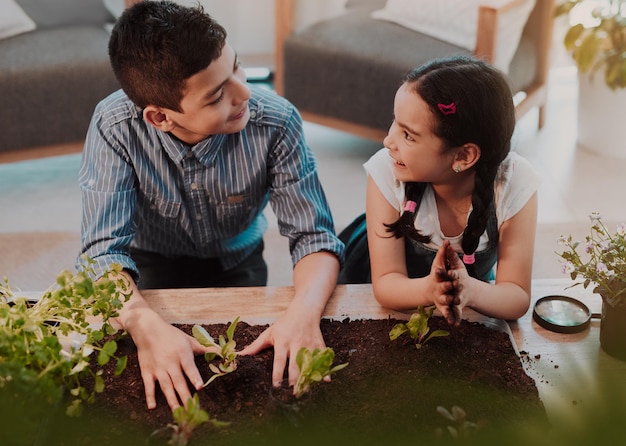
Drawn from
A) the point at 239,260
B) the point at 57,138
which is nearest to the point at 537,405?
the point at 239,260

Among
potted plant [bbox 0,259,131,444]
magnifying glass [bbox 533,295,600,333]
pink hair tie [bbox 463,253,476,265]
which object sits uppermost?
potted plant [bbox 0,259,131,444]

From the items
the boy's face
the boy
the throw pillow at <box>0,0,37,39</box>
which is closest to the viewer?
the boy

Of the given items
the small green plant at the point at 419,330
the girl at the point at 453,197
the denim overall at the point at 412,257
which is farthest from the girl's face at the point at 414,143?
the small green plant at the point at 419,330

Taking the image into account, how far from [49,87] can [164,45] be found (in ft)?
5.81

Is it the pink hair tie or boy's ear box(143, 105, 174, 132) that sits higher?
boy's ear box(143, 105, 174, 132)

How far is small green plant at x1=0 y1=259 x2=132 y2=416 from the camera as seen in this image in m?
0.96

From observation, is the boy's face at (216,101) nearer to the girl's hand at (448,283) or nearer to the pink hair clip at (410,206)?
the pink hair clip at (410,206)

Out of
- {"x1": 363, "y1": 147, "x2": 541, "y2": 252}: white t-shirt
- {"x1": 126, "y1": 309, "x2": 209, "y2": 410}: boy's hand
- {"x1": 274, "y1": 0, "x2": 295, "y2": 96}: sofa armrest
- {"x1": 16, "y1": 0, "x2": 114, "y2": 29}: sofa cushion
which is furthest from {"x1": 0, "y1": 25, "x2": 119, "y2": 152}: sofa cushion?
{"x1": 126, "y1": 309, "x2": 209, "y2": 410}: boy's hand

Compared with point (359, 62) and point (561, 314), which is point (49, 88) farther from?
point (561, 314)

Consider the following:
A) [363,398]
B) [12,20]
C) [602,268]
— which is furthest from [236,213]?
[12,20]

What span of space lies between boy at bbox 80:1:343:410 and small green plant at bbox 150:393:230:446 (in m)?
0.11

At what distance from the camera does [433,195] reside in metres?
1.53

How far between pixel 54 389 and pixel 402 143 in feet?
2.45

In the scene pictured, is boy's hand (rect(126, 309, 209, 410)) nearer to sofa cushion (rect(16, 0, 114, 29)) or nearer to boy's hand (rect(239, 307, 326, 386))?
boy's hand (rect(239, 307, 326, 386))
